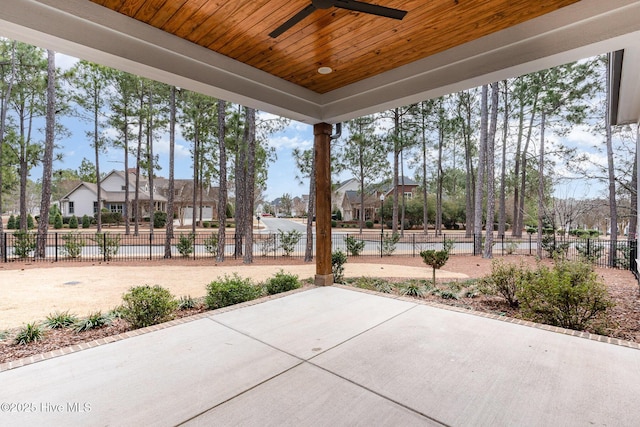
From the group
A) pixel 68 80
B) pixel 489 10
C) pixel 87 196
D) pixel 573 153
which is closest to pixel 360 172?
pixel 573 153

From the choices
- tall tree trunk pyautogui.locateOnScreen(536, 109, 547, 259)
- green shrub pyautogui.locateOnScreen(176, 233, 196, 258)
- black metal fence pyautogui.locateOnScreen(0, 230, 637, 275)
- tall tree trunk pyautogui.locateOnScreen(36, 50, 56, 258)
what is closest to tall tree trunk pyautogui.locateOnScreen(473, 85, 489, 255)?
black metal fence pyautogui.locateOnScreen(0, 230, 637, 275)

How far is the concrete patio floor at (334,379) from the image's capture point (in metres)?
1.65

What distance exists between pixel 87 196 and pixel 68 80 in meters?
16.0

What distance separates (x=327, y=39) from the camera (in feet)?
9.18

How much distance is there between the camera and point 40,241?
29.5ft

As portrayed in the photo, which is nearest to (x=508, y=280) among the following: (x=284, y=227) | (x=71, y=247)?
(x=71, y=247)

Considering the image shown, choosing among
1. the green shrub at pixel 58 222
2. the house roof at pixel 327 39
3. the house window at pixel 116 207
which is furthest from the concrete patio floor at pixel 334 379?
the house window at pixel 116 207

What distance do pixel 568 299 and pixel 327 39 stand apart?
3664 millimetres

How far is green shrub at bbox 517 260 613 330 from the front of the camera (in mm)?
3227

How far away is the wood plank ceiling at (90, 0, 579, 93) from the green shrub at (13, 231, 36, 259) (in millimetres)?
9986

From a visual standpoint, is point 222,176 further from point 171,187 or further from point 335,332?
point 335,332

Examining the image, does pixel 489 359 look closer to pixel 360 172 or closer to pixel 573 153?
pixel 573 153

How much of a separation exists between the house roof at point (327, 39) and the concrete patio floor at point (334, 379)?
237 centimetres

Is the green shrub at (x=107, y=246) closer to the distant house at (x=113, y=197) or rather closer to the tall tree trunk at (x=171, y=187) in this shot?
the tall tree trunk at (x=171, y=187)
